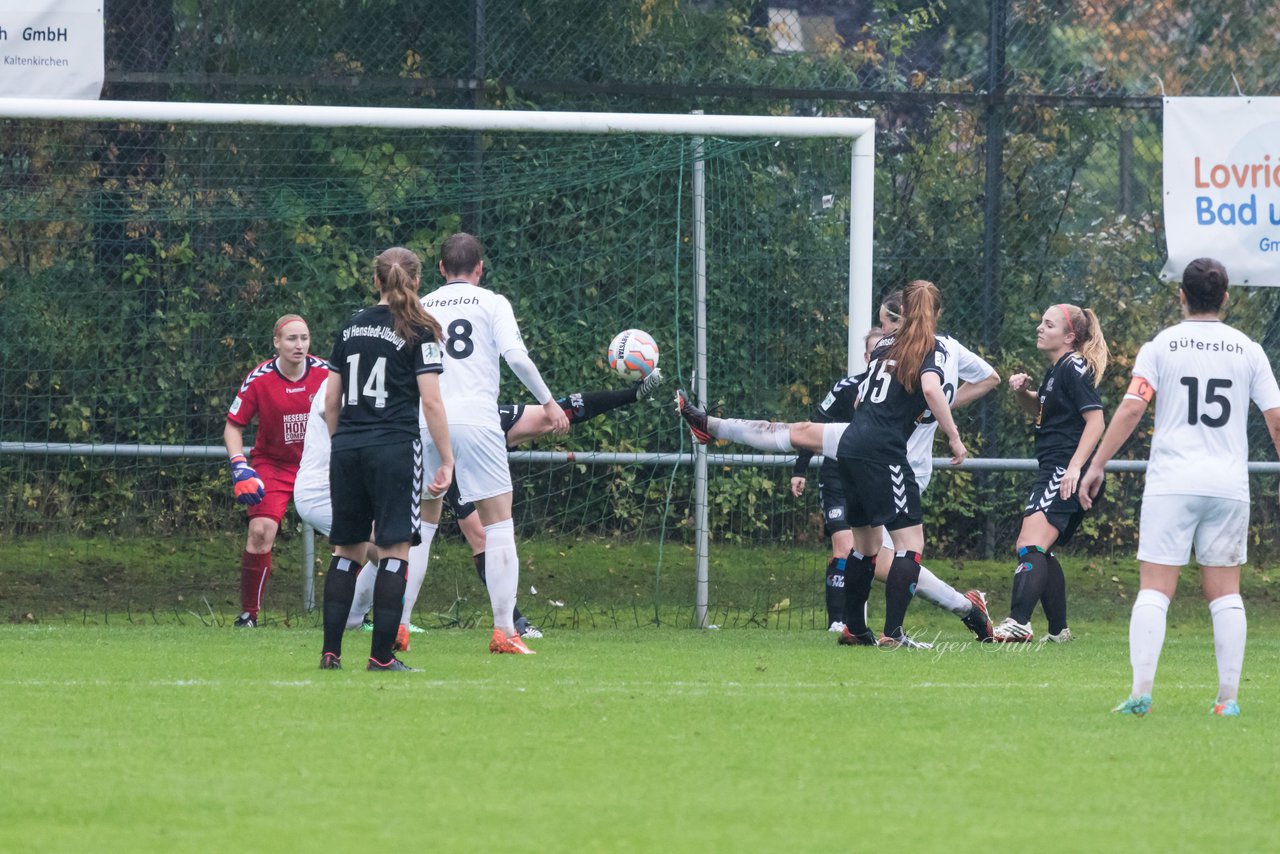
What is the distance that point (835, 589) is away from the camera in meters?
11.4

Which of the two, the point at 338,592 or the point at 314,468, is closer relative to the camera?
the point at 338,592

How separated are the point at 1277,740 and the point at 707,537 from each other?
5934 mm

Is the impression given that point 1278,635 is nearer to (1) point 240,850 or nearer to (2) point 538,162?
(2) point 538,162

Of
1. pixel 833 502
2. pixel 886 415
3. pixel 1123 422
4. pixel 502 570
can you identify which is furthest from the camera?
pixel 833 502

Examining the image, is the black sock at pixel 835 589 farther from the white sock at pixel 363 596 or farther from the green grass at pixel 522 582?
the white sock at pixel 363 596

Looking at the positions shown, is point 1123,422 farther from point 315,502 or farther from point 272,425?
point 272,425

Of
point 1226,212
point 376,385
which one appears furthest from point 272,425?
point 1226,212

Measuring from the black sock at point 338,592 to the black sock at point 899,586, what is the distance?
3123mm

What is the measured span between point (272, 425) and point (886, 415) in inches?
148

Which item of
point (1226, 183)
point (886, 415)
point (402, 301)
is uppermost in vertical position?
point (1226, 183)

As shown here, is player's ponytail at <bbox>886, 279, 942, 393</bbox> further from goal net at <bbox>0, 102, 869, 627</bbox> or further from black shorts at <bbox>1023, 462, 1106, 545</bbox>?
goal net at <bbox>0, 102, 869, 627</bbox>

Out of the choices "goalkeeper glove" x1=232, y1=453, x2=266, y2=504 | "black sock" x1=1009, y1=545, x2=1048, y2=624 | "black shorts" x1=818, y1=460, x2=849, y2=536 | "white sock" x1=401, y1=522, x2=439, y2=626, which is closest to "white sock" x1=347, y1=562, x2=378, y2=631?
"white sock" x1=401, y1=522, x2=439, y2=626

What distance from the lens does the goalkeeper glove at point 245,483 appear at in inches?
420

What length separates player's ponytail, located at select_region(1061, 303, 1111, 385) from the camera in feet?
34.5
